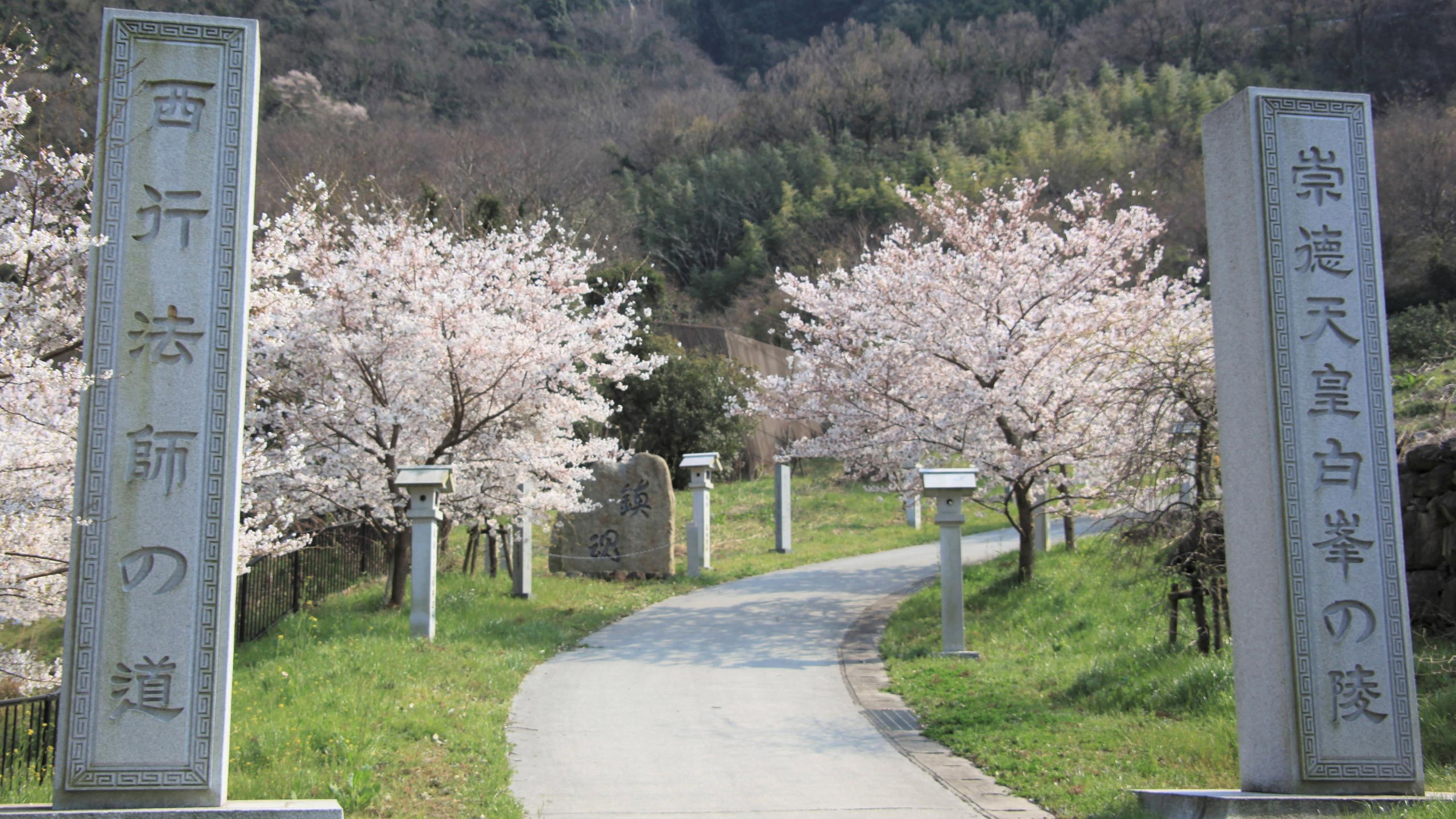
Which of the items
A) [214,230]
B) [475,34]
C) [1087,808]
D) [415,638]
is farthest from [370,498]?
[475,34]

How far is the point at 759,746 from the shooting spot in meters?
7.26

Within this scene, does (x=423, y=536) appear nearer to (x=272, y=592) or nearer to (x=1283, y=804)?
(x=272, y=592)

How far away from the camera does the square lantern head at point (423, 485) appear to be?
10281 mm

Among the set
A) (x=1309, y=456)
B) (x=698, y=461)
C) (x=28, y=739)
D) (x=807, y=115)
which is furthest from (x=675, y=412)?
(x=807, y=115)

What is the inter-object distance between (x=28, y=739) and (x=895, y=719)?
19.5 ft

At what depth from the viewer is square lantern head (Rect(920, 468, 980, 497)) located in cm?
1031

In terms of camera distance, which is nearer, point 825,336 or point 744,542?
point 825,336

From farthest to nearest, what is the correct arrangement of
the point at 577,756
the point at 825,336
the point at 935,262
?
the point at 825,336 → the point at 935,262 → the point at 577,756

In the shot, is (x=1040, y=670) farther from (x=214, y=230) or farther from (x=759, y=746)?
(x=214, y=230)

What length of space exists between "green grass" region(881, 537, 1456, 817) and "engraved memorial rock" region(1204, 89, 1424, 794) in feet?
2.15

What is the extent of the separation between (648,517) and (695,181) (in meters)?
31.2

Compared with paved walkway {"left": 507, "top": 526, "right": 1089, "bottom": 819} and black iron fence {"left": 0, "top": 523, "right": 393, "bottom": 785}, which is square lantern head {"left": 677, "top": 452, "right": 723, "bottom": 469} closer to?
paved walkway {"left": 507, "top": 526, "right": 1089, "bottom": 819}

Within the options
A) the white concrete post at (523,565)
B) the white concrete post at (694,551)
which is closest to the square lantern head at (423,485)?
the white concrete post at (523,565)

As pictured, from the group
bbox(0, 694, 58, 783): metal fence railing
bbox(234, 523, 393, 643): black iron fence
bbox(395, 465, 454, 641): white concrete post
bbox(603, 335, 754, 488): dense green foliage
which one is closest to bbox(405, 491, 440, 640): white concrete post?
bbox(395, 465, 454, 641): white concrete post
